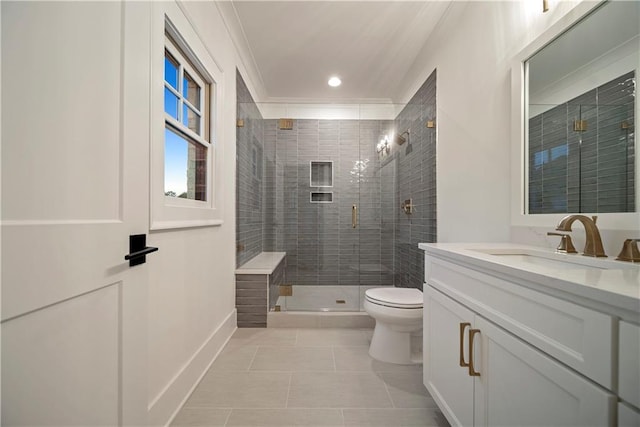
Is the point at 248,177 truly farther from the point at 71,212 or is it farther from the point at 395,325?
the point at 71,212

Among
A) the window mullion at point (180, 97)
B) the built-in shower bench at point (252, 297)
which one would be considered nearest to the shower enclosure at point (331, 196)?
the built-in shower bench at point (252, 297)

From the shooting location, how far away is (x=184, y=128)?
1629 mm

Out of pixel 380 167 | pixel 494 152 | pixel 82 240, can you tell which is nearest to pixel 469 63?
pixel 494 152

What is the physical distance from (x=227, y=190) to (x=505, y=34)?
2179 millimetres

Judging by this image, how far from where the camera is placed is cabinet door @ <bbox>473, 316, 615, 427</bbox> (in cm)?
61

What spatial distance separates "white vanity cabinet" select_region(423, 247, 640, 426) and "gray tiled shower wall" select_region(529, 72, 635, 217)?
589 millimetres

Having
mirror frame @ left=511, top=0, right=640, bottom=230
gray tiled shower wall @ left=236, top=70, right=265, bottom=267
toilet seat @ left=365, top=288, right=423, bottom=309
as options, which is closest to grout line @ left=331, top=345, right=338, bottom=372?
toilet seat @ left=365, top=288, right=423, bottom=309

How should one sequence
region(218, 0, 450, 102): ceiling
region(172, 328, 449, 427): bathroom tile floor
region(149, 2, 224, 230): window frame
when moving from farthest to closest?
region(218, 0, 450, 102): ceiling
region(172, 328, 449, 427): bathroom tile floor
region(149, 2, 224, 230): window frame

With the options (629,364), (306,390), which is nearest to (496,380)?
(629,364)

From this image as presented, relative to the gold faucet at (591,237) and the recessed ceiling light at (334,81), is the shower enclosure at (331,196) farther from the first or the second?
the gold faucet at (591,237)

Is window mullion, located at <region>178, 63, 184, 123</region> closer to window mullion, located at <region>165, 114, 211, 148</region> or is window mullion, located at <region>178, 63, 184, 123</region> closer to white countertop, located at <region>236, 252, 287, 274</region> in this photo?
window mullion, located at <region>165, 114, 211, 148</region>

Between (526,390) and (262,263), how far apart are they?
242 centimetres

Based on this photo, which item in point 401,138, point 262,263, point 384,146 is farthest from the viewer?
point 384,146

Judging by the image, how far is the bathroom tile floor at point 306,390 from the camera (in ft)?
4.68
